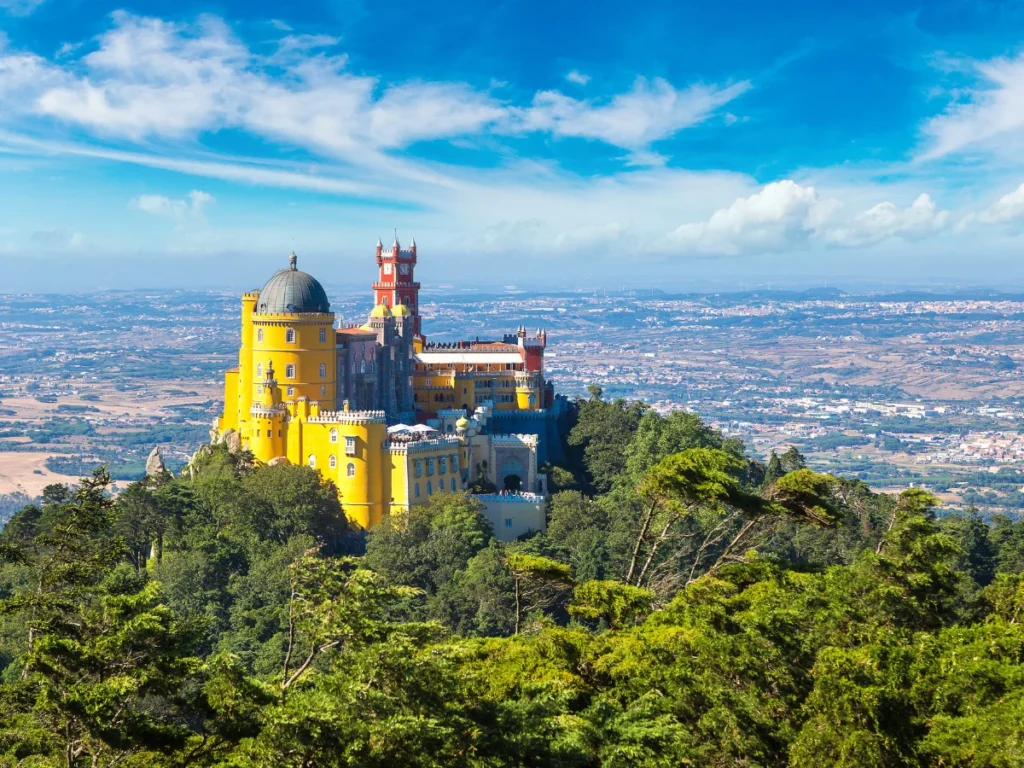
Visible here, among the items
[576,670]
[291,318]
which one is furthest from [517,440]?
[576,670]

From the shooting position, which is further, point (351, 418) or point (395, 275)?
point (395, 275)

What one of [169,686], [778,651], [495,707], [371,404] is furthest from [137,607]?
[371,404]

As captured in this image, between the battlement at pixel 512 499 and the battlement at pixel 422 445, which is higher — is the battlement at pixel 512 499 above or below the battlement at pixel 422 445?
below

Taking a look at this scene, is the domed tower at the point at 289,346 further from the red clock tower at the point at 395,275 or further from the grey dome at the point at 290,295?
the red clock tower at the point at 395,275

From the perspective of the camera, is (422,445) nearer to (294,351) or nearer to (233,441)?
(294,351)

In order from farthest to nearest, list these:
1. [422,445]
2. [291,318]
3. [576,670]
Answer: [291,318], [422,445], [576,670]

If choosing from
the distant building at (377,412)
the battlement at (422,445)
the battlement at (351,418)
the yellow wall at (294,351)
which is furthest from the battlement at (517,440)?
the yellow wall at (294,351)

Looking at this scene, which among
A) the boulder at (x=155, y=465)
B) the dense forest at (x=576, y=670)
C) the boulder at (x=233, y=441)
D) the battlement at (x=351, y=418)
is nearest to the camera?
the dense forest at (x=576, y=670)
